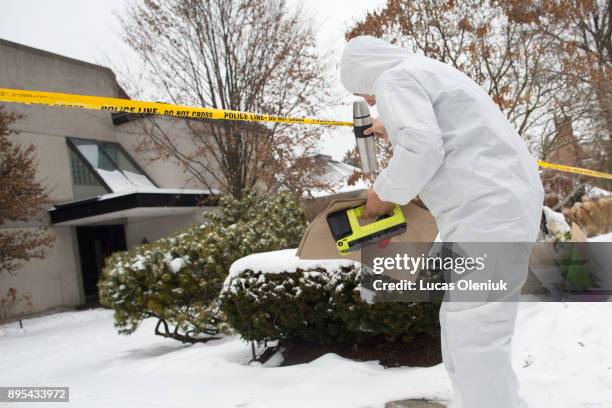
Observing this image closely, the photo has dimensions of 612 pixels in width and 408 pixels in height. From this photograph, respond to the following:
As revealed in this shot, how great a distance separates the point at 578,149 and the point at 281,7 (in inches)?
401

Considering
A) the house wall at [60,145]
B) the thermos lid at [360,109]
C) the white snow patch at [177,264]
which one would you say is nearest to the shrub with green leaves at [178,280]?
the white snow patch at [177,264]

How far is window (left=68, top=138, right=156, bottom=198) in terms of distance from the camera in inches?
534

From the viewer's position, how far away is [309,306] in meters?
4.37

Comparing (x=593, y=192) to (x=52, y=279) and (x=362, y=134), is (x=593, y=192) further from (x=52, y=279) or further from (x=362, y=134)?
(x=52, y=279)

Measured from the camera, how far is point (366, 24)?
1021cm

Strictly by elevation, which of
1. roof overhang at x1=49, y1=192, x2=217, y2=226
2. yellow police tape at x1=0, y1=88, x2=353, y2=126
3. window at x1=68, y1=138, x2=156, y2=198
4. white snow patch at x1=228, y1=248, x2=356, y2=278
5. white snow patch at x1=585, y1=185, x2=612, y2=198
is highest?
window at x1=68, y1=138, x2=156, y2=198

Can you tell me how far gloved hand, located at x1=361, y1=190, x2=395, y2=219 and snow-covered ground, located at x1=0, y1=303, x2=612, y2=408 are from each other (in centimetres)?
166

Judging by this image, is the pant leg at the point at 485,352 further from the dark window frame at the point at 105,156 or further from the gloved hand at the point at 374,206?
the dark window frame at the point at 105,156

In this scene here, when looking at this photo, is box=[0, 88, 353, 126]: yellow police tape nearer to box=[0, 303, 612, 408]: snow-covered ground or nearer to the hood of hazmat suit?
the hood of hazmat suit

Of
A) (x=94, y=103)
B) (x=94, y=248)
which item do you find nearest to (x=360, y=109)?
(x=94, y=103)

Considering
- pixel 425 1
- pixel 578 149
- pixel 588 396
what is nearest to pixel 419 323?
pixel 588 396

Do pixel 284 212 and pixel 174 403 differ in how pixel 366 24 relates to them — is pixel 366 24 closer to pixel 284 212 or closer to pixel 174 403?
pixel 284 212

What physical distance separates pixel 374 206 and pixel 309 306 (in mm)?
2422

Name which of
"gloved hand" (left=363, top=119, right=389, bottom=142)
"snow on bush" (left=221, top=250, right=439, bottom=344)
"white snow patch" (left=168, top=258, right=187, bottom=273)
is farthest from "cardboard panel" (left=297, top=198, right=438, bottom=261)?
"white snow patch" (left=168, top=258, right=187, bottom=273)
